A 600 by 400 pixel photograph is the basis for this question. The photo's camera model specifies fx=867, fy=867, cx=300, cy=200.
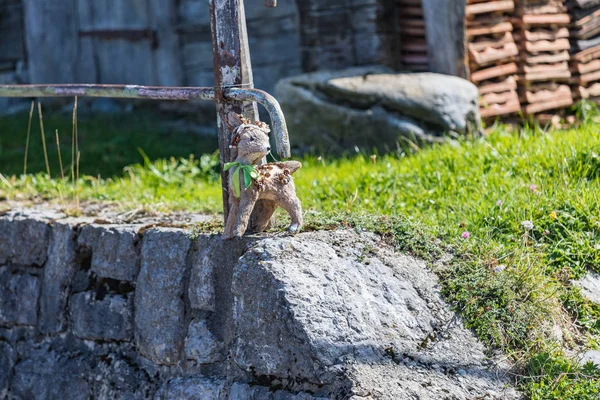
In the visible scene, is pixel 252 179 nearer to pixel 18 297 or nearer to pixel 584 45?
pixel 18 297

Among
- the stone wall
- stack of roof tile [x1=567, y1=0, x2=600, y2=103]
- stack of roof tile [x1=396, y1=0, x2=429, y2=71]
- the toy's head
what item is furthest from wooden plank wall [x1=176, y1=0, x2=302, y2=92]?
the toy's head

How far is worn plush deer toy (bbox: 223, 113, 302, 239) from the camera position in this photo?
3.47 m

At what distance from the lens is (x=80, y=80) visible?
32.7 ft

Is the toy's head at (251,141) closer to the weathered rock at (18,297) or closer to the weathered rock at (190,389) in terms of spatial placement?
the weathered rock at (190,389)

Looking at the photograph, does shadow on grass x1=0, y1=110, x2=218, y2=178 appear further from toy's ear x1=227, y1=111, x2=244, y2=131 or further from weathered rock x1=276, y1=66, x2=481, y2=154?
toy's ear x1=227, y1=111, x2=244, y2=131

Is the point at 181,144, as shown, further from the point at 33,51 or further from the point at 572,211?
the point at 572,211

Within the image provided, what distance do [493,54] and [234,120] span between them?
3.75 meters

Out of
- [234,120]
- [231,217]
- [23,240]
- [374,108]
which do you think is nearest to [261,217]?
[231,217]

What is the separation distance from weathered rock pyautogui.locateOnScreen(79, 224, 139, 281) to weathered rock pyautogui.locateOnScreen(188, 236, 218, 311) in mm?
442

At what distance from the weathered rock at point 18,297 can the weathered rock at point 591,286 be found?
2.77 meters

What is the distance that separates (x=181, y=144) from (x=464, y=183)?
3.91m

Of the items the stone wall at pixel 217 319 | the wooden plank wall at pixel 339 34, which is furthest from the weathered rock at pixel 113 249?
the wooden plank wall at pixel 339 34

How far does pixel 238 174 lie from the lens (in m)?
3.48

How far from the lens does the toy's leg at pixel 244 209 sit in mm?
3488
